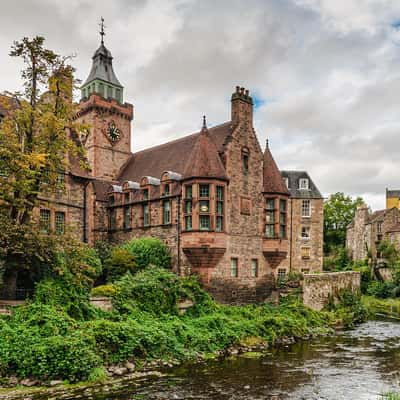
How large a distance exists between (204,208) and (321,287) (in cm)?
1140

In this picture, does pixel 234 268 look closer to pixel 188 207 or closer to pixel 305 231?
pixel 188 207

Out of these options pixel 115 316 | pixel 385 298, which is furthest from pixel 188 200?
pixel 385 298

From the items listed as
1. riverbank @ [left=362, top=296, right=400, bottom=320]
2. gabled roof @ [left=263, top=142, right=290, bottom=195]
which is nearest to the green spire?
gabled roof @ [left=263, top=142, right=290, bottom=195]

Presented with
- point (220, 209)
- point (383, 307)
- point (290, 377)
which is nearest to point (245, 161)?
point (220, 209)

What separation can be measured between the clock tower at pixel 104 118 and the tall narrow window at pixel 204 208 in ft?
40.3

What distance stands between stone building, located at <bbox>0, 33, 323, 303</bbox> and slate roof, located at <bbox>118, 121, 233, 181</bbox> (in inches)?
3.9

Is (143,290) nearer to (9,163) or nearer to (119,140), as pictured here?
(9,163)

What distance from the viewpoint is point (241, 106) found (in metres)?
27.7

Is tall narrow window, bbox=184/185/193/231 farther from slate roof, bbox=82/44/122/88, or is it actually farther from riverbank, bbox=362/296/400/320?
riverbank, bbox=362/296/400/320

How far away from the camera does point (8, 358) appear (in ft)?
45.1

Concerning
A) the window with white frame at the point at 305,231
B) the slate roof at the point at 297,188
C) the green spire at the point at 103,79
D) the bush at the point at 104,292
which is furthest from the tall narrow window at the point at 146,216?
the window with white frame at the point at 305,231

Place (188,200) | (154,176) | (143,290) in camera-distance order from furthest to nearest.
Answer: (154,176) → (188,200) → (143,290)

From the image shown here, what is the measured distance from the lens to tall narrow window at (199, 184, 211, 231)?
80.6 feet

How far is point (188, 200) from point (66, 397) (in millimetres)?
13894
